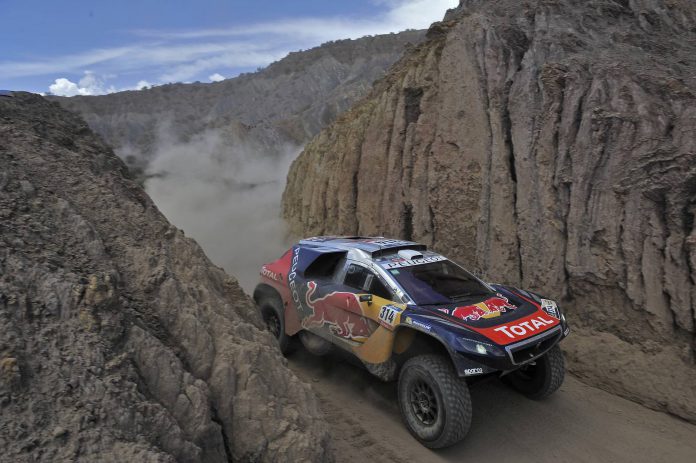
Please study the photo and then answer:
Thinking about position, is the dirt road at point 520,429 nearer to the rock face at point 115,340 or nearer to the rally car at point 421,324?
the rally car at point 421,324

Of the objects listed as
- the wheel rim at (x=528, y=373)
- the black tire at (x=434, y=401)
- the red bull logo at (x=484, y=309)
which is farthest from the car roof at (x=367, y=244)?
the wheel rim at (x=528, y=373)

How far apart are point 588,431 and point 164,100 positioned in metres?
51.7

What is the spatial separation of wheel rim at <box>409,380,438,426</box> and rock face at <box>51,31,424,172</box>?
107ft

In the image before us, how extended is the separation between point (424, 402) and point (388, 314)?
886 mm

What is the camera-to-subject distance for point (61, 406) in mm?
2480

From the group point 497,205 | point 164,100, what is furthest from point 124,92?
point 497,205

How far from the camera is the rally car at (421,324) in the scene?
4.36 metres

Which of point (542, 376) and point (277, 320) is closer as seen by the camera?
point (542, 376)

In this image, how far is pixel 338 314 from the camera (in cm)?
546

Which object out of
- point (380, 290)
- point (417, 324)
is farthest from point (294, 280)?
point (417, 324)

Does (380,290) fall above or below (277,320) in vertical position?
above

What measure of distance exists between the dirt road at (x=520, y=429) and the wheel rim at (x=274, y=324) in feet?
2.90

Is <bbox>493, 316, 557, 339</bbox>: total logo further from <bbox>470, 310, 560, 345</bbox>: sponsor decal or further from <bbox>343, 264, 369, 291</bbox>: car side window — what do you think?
<bbox>343, 264, 369, 291</bbox>: car side window

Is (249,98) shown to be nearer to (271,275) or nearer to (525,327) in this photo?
(271,275)
